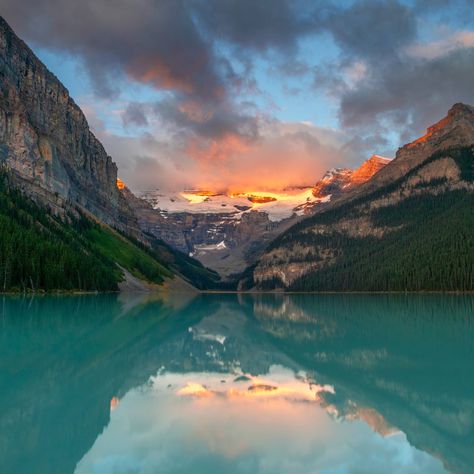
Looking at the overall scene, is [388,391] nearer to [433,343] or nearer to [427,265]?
[433,343]

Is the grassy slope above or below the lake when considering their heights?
above

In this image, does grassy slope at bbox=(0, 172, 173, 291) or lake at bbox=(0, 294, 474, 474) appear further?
grassy slope at bbox=(0, 172, 173, 291)

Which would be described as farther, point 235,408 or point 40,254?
point 40,254

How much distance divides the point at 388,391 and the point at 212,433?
352 inches

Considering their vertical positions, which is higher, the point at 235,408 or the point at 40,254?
the point at 40,254

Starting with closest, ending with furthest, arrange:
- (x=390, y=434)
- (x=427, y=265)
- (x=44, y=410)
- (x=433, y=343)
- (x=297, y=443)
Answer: (x=297, y=443) → (x=390, y=434) → (x=44, y=410) → (x=433, y=343) → (x=427, y=265)

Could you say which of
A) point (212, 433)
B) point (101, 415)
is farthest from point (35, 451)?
point (212, 433)

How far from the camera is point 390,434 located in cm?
1561

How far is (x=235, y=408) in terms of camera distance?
18.6m

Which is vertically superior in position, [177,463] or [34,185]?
[34,185]

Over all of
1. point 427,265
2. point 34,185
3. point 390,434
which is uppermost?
point 34,185

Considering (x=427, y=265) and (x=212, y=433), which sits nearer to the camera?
(x=212, y=433)

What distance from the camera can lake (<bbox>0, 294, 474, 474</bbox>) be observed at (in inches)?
520

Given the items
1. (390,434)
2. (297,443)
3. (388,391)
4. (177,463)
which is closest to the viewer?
(177,463)
